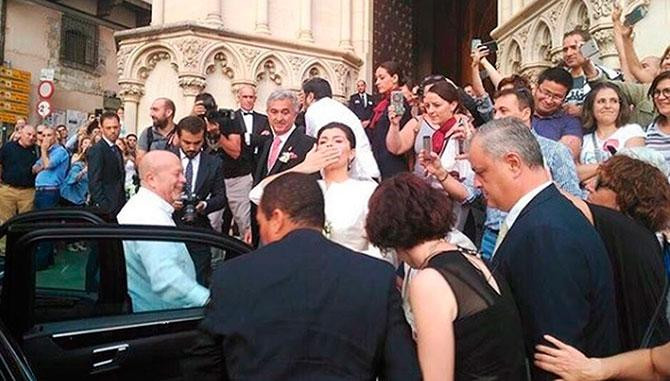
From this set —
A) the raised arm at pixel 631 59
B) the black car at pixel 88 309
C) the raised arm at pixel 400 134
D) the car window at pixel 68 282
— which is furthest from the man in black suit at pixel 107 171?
the raised arm at pixel 631 59

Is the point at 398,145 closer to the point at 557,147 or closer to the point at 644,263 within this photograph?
the point at 557,147

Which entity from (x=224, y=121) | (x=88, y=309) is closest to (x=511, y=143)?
(x=88, y=309)

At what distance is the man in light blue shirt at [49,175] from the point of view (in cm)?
948

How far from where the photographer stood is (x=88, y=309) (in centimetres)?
308

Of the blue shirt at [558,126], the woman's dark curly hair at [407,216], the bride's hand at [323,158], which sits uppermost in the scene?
the blue shirt at [558,126]

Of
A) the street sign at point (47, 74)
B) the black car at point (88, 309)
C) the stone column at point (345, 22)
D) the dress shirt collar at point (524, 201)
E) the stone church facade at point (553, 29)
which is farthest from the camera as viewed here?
the street sign at point (47, 74)

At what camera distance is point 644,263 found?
102 inches

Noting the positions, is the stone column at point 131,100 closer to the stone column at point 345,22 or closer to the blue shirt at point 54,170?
the blue shirt at point 54,170

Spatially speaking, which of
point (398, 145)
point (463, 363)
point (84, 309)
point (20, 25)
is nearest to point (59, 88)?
point (20, 25)

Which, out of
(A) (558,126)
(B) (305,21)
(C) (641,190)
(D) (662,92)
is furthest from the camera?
(B) (305,21)

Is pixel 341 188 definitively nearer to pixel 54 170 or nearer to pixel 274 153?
pixel 274 153

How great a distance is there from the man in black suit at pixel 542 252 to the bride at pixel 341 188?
1.55 meters

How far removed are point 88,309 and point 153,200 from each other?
92 centimetres

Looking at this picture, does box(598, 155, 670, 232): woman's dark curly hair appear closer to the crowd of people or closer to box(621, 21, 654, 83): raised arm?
the crowd of people
